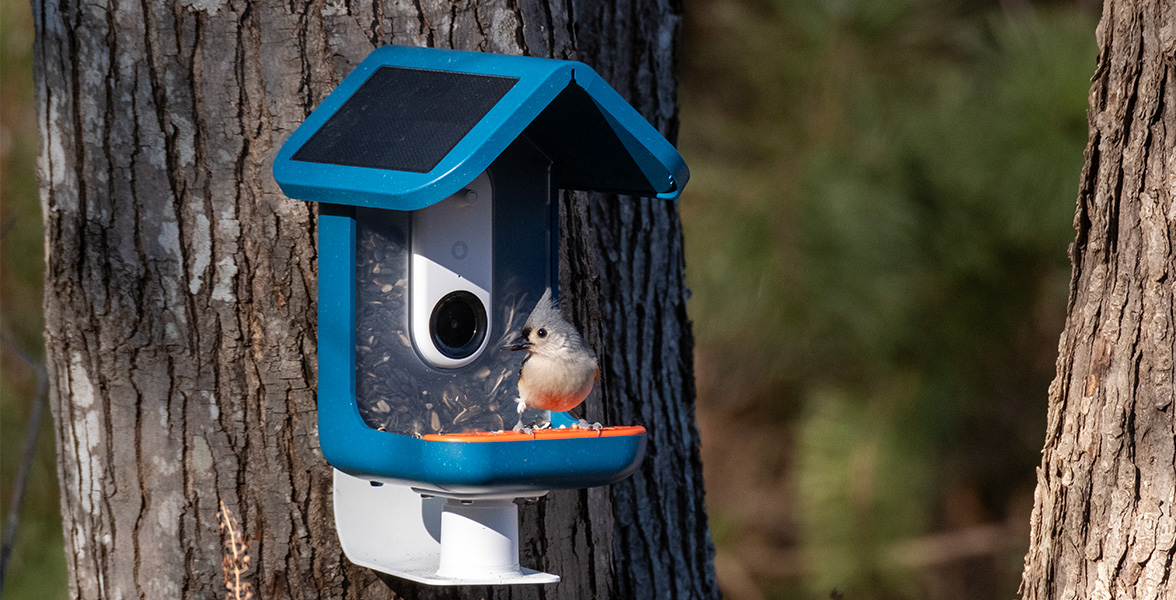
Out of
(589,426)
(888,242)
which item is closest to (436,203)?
(589,426)

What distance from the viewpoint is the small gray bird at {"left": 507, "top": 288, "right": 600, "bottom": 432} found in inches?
69.7

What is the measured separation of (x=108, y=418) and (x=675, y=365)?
137 centimetres

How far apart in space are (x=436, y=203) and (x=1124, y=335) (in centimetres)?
122

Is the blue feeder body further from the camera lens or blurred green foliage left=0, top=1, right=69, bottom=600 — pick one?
blurred green foliage left=0, top=1, right=69, bottom=600

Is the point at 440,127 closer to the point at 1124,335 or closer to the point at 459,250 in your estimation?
the point at 459,250

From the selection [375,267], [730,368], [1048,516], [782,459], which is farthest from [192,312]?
[782,459]

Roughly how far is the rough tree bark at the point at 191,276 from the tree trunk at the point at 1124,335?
113cm

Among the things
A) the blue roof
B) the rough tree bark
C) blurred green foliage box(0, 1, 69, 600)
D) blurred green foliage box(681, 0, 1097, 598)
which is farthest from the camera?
blurred green foliage box(0, 1, 69, 600)

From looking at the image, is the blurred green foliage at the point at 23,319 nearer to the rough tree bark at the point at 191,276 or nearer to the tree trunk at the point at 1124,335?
the rough tree bark at the point at 191,276

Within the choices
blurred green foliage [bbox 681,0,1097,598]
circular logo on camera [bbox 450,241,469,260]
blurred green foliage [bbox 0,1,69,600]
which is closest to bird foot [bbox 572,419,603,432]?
circular logo on camera [bbox 450,241,469,260]

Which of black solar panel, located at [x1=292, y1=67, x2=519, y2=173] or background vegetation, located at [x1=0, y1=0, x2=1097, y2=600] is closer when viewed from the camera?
black solar panel, located at [x1=292, y1=67, x2=519, y2=173]

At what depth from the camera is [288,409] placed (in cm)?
190

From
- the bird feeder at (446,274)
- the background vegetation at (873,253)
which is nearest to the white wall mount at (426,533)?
the bird feeder at (446,274)

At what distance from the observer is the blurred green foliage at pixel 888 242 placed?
388 cm
